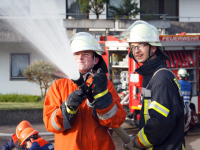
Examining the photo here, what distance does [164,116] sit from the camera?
1.92 meters

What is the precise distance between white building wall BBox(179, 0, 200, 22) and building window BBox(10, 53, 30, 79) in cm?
888

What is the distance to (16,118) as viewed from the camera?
820 cm

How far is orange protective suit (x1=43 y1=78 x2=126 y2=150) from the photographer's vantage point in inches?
76.3

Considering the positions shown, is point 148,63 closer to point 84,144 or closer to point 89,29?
point 84,144

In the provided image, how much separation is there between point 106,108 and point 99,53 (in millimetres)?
626

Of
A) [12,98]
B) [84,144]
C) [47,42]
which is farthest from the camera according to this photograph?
[12,98]

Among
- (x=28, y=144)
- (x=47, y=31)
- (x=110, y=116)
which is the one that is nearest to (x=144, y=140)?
(x=110, y=116)

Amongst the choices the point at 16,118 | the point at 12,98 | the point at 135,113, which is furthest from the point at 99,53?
the point at 12,98

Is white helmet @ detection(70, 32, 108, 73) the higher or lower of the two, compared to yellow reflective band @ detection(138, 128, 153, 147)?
higher

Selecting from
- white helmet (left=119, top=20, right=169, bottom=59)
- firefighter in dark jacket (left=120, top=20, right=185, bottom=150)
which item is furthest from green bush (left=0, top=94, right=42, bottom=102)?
firefighter in dark jacket (left=120, top=20, right=185, bottom=150)

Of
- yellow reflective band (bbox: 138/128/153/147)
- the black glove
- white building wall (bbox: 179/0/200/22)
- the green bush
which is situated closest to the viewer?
the black glove

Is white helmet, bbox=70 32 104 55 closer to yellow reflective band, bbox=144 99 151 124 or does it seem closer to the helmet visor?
the helmet visor

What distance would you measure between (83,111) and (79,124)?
0.11m

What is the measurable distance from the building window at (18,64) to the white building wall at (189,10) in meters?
8.88
